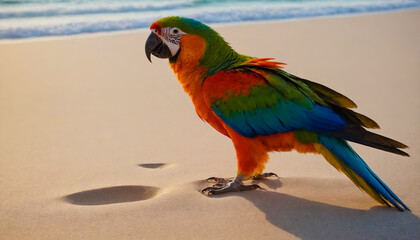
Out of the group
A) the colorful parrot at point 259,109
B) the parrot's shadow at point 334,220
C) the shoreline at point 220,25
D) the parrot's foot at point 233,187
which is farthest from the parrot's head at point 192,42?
the shoreline at point 220,25

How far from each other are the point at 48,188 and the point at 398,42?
6.06 m

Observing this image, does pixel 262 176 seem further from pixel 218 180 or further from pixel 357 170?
pixel 357 170

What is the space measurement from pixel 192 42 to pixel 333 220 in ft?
4.87

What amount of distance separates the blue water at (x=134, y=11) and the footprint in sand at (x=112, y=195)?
19.5 feet

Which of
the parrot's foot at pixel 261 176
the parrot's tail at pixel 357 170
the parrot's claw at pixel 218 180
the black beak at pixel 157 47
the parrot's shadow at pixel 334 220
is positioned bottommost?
the parrot's shadow at pixel 334 220

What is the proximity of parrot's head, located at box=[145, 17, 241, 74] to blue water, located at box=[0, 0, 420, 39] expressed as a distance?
579 cm

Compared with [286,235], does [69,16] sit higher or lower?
higher

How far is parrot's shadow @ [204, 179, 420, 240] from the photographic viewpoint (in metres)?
2.58

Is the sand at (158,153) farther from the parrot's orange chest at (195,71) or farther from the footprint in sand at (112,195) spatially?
the parrot's orange chest at (195,71)

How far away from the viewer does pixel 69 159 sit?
3912mm

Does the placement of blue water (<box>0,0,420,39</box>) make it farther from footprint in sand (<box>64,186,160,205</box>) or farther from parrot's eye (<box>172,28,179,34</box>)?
footprint in sand (<box>64,186,160,205</box>)

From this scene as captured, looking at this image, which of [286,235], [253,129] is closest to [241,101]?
[253,129]

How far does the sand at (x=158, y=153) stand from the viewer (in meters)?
2.74

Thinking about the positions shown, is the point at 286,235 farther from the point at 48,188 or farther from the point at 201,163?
the point at 48,188
